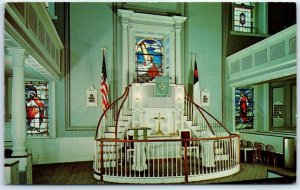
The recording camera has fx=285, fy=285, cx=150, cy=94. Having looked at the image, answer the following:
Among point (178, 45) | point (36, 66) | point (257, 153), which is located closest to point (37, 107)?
point (36, 66)

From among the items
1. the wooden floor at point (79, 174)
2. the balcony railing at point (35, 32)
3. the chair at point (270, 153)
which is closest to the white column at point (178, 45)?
the chair at point (270, 153)

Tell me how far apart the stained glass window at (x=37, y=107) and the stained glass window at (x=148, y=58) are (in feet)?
8.16

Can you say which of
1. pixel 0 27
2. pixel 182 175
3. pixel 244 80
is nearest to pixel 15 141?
pixel 0 27

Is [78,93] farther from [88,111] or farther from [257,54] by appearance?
[257,54]

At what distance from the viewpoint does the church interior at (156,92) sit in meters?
5.36

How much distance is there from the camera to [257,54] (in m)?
7.12

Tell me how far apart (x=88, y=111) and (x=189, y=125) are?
8.46 feet

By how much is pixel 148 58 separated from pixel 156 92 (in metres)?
1.61

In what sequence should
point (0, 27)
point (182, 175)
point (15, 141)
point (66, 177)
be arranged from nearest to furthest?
point (0, 27) → point (15, 141) → point (182, 175) → point (66, 177)

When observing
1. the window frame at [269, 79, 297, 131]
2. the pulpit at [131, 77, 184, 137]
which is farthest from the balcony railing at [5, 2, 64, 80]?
the window frame at [269, 79, 297, 131]

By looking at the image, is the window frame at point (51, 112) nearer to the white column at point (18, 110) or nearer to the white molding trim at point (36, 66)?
the white molding trim at point (36, 66)

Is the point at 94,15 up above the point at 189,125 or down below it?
above

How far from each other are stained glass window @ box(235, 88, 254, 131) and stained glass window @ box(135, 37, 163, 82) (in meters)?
2.44

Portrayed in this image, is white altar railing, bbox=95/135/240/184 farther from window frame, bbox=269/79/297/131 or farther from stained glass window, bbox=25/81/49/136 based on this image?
stained glass window, bbox=25/81/49/136
